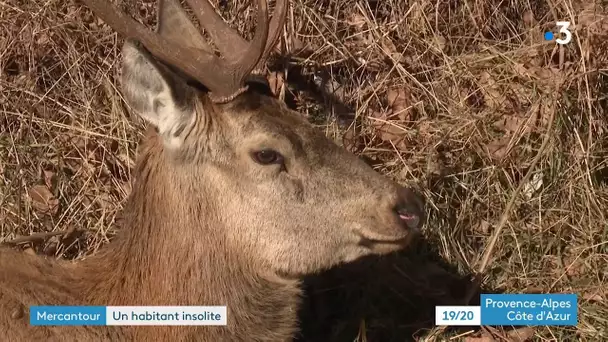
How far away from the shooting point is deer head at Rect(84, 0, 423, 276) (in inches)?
175

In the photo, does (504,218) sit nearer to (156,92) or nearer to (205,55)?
(205,55)

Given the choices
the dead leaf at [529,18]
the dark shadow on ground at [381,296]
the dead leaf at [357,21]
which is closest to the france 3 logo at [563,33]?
the dead leaf at [529,18]

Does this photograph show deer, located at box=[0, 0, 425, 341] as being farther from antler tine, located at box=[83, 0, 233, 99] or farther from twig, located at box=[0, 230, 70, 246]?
twig, located at box=[0, 230, 70, 246]

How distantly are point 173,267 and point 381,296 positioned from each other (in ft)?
6.22

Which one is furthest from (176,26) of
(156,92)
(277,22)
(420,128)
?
(420,128)

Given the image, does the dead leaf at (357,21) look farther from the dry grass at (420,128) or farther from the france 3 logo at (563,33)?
the france 3 logo at (563,33)

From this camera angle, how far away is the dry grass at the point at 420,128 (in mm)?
5980

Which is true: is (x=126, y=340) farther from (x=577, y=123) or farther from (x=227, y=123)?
(x=577, y=123)

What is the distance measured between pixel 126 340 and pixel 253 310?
63 cm

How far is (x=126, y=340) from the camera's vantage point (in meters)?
4.53

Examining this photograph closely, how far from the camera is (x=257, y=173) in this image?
176 inches

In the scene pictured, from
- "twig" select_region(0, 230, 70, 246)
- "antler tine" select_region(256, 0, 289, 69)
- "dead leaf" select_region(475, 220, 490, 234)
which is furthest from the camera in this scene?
"dead leaf" select_region(475, 220, 490, 234)

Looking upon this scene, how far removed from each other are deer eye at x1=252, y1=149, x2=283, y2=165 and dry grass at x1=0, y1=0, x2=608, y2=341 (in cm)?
169

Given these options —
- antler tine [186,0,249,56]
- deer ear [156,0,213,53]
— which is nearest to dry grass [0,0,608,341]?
deer ear [156,0,213,53]
